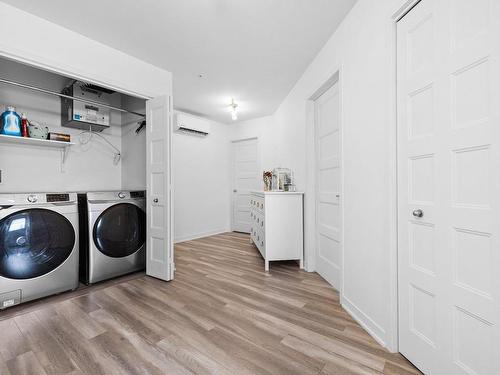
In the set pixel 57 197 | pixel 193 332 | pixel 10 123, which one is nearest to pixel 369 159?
pixel 193 332

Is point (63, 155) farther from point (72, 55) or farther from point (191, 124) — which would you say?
point (191, 124)

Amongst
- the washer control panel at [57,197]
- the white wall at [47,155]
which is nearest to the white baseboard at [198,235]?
the white wall at [47,155]

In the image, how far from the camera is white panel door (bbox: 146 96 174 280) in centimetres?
256

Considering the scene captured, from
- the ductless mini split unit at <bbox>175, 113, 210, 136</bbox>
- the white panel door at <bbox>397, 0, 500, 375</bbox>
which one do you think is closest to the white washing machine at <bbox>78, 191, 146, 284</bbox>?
the ductless mini split unit at <bbox>175, 113, 210, 136</bbox>

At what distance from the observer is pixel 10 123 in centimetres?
225

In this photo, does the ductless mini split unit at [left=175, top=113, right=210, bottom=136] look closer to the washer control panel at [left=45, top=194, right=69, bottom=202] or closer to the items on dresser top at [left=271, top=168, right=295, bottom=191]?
the items on dresser top at [left=271, top=168, right=295, bottom=191]

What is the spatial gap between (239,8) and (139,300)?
2683mm

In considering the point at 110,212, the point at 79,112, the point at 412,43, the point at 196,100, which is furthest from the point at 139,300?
the point at 196,100

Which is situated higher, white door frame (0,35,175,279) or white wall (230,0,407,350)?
white door frame (0,35,175,279)

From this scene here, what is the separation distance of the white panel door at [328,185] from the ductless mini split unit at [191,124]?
244cm

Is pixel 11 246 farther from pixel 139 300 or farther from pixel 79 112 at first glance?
pixel 79 112

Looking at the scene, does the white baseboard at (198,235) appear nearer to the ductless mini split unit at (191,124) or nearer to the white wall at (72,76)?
the white wall at (72,76)

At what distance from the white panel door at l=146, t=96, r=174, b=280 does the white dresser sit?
3.82 ft

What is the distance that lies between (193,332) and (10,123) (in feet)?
8.50
